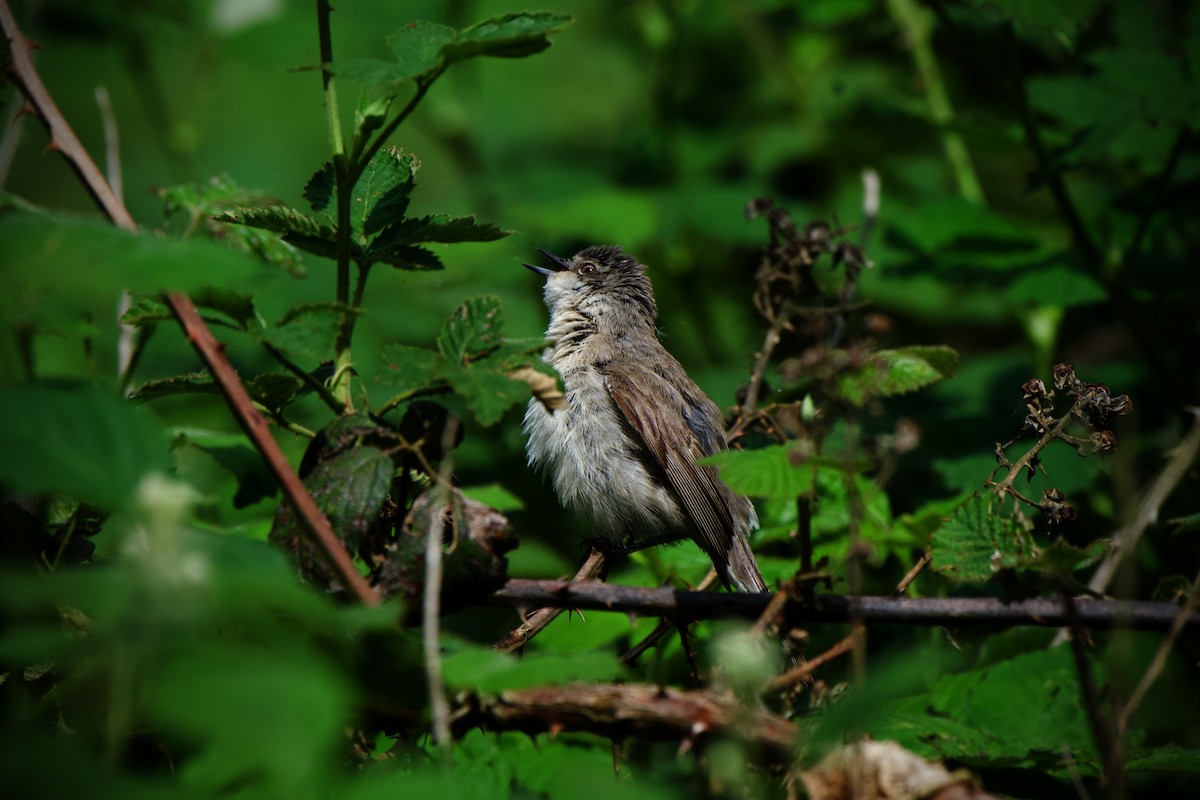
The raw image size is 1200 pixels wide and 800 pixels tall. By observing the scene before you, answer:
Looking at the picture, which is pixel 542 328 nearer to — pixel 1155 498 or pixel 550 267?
pixel 550 267

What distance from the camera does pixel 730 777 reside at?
1425mm

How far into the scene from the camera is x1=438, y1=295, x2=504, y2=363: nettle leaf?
5.99 ft

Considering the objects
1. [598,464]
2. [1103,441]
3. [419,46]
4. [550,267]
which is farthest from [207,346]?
[550,267]

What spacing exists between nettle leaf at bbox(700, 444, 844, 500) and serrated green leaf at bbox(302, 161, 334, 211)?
3.02ft

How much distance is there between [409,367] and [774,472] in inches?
26.6

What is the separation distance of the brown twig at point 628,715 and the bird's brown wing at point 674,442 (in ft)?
5.98

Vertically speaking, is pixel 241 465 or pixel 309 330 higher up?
pixel 309 330

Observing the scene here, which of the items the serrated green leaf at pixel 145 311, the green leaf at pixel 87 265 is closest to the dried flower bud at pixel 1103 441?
the green leaf at pixel 87 265

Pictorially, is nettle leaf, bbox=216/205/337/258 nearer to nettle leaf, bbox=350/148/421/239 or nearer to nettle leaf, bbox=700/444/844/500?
nettle leaf, bbox=350/148/421/239

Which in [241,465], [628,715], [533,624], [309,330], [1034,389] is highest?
[309,330]

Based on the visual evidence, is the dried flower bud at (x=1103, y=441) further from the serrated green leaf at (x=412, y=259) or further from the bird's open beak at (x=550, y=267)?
the bird's open beak at (x=550, y=267)

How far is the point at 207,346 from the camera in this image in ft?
5.53

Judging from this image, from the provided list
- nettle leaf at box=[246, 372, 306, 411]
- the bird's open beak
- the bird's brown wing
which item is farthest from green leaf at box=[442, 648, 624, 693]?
the bird's open beak

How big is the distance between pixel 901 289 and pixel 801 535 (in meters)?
4.62
